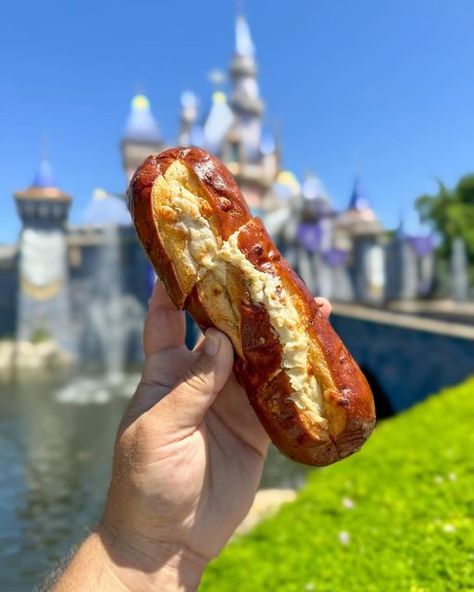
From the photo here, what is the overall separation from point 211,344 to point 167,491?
0.52 m

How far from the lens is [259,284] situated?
2.10 m

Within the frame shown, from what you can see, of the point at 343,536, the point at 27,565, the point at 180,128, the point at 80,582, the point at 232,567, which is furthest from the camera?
the point at 180,128

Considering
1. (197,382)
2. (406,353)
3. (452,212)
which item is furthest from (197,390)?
(452,212)

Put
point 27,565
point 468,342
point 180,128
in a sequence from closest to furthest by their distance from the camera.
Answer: point 27,565
point 468,342
point 180,128

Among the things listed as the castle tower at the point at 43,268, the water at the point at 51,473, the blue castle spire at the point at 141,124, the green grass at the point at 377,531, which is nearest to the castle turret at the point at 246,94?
the blue castle spire at the point at 141,124

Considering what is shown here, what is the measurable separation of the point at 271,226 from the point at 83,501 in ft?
69.9

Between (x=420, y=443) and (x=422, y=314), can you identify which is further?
(x=422, y=314)

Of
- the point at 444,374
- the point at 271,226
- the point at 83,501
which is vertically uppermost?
the point at 271,226

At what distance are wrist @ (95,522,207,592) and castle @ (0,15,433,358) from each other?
23.7 m

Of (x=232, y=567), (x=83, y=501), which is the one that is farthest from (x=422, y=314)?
(x=232, y=567)

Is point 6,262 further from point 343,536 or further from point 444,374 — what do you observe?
point 343,536

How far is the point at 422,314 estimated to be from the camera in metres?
16.7

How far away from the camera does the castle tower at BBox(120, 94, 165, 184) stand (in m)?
30.1

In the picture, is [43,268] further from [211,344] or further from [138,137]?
[211,344]
